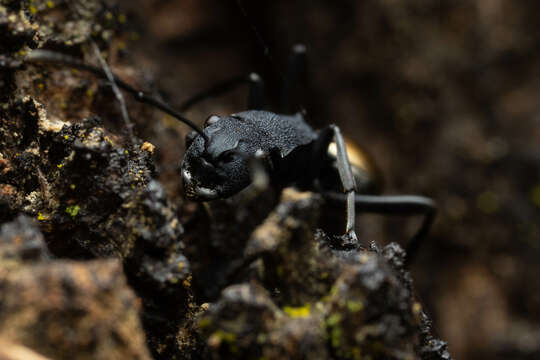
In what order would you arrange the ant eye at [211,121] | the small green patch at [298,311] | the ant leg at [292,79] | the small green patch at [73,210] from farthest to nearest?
the ant leg at [292,79]
the ant eye at [211,121]
the small green patch at [73,210]
the small green patch at [298,311]

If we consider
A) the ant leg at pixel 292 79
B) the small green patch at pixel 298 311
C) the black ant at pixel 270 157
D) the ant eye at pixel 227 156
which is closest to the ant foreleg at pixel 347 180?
the black ant at pixel 270 157

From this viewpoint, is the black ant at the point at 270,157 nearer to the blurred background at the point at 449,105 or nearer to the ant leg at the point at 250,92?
the ant leg at the point at 250,92

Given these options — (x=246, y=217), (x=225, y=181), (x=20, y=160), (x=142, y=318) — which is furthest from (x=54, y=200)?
(x=246, y=217)

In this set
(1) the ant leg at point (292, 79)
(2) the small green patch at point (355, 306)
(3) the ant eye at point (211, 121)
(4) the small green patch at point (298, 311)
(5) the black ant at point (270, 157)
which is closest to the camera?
(2) the small green patch at point (355, 306)

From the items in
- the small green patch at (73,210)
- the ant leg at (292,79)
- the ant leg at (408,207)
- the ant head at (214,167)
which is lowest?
the small green patch at (73,210)

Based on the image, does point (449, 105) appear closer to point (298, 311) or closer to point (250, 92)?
point (250, 92)

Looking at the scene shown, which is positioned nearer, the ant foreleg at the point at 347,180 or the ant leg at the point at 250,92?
the ant foreleg at the point at 347,180
